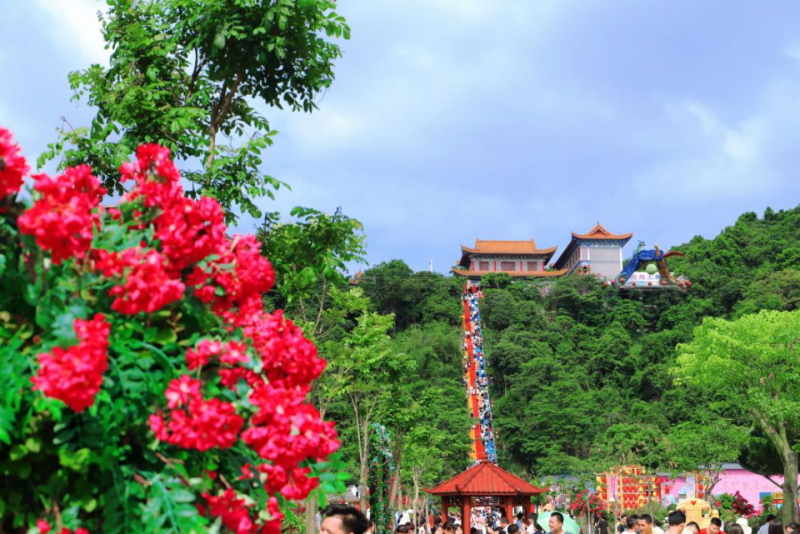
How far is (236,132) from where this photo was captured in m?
7.90

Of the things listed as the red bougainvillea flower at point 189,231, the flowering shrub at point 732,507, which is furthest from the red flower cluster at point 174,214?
the flowering shrub at point 732,507

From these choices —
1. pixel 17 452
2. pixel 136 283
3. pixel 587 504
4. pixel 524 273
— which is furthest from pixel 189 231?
pixel 524 273

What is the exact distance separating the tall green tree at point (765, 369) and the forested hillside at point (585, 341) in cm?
707

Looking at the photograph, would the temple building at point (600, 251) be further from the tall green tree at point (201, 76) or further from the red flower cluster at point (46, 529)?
the red flower cluster at point (46, 529)

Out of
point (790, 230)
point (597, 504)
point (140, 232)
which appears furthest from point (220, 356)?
point (790, 230)

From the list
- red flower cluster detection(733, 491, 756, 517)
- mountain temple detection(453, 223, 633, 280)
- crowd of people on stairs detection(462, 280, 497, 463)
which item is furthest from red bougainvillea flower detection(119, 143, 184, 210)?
mountain temple detection(453, 223, 633, 280)

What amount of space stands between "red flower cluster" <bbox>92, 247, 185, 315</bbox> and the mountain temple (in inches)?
2688

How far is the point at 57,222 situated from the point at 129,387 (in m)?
0.49

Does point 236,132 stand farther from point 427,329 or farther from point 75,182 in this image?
point 427,329

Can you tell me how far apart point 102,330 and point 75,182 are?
800 millimetres

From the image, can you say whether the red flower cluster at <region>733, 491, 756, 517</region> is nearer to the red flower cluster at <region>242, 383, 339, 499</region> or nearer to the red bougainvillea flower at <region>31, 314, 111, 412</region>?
the red flower cluster at <region>242, 383, 339, 499</region>

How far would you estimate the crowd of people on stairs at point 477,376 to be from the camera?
46875 mm

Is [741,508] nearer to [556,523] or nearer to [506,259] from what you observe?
[556,523]

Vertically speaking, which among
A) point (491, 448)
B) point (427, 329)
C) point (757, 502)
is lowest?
point (757, 502)
